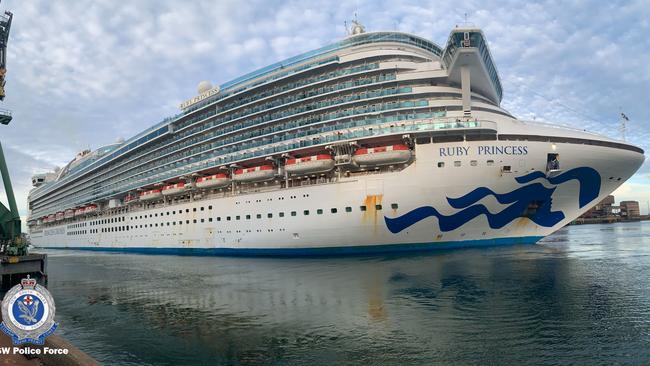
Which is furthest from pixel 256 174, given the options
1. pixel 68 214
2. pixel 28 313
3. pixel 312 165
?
pixel 68 214

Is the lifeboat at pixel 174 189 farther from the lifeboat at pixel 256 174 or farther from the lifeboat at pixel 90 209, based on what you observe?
the lifeboat at pixel 90 209

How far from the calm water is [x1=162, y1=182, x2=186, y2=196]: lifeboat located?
62.0 ft

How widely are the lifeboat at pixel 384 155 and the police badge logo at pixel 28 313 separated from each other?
23.8 meters

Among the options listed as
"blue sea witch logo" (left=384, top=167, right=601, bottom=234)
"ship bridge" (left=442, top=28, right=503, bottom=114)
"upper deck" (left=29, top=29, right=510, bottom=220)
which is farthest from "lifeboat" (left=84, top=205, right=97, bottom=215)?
"ship bridge" (left=442, top=28, right=503, bottom=114)

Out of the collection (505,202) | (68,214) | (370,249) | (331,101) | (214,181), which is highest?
(331,101)

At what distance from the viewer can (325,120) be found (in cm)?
3125

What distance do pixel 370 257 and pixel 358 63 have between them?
15.9 metres

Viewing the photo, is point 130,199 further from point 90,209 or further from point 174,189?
point 90,209

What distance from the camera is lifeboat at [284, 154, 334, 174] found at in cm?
2939

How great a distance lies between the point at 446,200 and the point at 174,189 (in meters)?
27.4

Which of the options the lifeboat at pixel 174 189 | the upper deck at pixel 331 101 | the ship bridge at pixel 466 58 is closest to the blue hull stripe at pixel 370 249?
the upper deck at pixel 331 101

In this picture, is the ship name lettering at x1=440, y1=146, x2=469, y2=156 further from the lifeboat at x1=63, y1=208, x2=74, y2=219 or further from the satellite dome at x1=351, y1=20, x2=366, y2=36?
the lifeboat at x1=63, y1=208, x2=74, y2=219

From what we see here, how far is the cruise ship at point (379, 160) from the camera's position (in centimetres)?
2670

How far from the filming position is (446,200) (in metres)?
26.6
